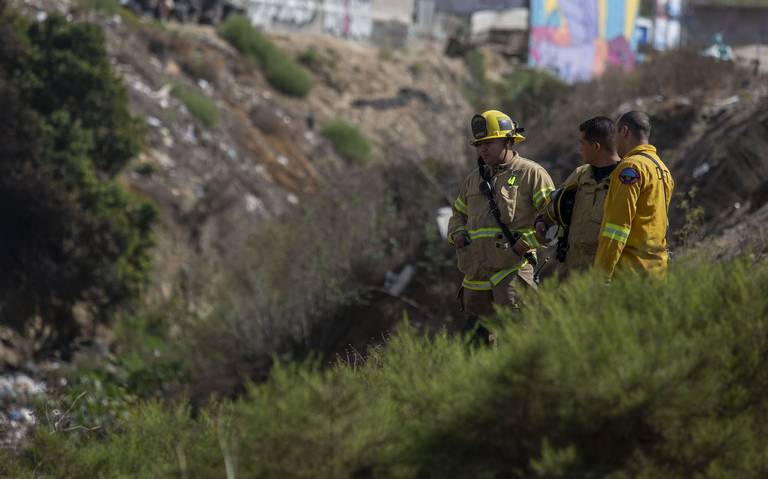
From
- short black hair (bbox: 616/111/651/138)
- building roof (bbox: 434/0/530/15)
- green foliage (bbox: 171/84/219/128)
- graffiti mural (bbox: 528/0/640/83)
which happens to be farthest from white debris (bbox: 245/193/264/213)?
short black hair (bbox: 616/111/651/138)

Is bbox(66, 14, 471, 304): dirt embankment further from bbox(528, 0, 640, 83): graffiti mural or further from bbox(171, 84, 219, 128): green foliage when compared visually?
bbox(528, 0, 640, 83): graffiti mural

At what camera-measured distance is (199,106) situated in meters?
25.9

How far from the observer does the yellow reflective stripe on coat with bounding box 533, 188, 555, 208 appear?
6.44 meters

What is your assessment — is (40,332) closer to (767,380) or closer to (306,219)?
(306,219)

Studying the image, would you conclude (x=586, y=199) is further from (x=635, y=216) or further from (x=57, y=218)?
(x=57, y=218)

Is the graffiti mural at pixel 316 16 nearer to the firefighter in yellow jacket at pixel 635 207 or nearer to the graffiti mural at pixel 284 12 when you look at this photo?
the graffiti mural at pixel 284 12

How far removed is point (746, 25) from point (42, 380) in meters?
21.9

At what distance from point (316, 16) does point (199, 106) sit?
1172 centimetres

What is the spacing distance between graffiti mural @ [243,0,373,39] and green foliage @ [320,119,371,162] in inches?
273

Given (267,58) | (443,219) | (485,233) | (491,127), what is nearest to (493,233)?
(485,233)

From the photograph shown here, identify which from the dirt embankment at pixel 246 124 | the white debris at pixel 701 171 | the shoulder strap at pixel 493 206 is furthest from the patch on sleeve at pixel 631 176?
the dirt embankment at pixel 246 124

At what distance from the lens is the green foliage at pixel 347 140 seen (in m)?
28.8

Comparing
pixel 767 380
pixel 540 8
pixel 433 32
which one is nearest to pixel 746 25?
pixel 540 8

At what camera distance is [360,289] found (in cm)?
1480
